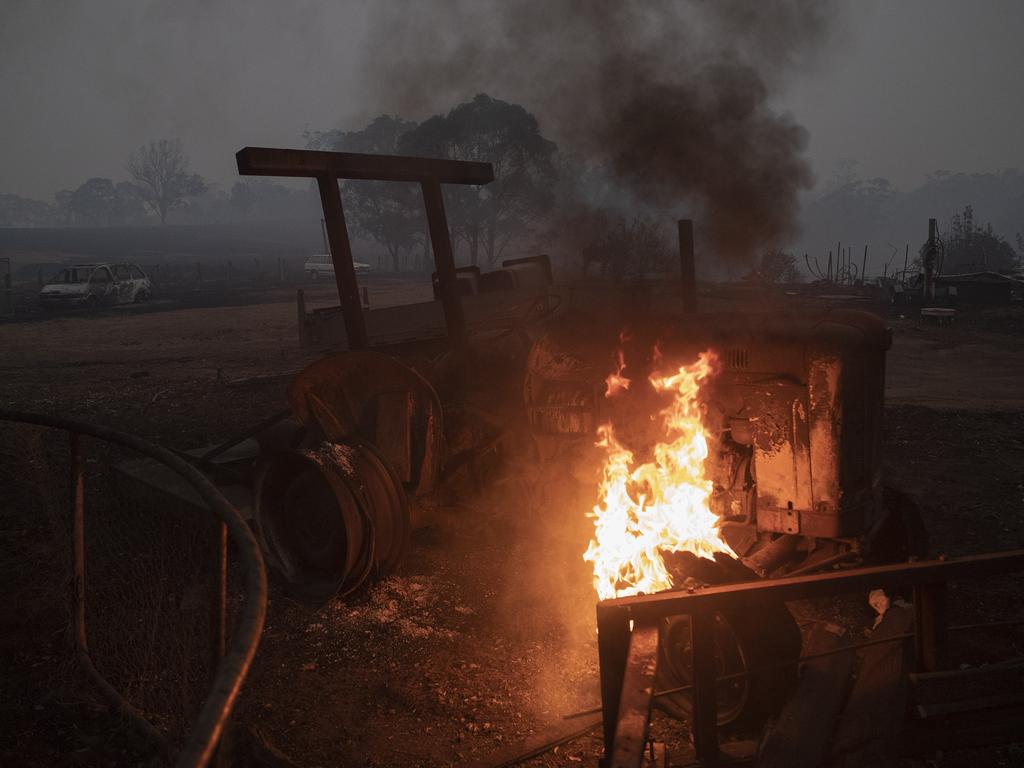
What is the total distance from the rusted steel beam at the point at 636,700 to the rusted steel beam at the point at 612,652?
33 mm

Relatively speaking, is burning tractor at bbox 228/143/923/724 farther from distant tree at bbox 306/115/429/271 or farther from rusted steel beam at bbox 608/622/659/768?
distant tree at bbox 306/115/429/271

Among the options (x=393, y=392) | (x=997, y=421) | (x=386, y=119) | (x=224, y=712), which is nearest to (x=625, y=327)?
(x=393, y=392)

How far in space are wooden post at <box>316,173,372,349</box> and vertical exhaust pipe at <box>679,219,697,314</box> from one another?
230 centimetres

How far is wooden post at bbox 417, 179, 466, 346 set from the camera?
19.0 feet

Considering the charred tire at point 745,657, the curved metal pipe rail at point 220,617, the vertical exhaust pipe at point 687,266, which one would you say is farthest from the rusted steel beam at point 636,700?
the vertical exhaust pipe at point 687,266

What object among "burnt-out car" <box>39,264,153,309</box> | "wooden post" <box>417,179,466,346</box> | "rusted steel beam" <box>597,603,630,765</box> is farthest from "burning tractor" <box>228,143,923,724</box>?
"burnt-out car" <box>39,264,153,309</box>

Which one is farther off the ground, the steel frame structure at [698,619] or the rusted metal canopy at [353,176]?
the rusted metal canopy at [353,176]

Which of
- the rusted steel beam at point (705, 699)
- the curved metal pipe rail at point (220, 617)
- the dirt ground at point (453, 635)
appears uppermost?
the curved metal pipe rail at point (220, 617)

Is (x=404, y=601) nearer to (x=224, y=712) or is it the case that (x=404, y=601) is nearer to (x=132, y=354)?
(x=224, y=712)

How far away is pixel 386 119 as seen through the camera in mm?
54625

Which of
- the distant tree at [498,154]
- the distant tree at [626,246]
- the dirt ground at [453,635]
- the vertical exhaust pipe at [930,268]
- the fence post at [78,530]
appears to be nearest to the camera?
the fence post at [78,530]

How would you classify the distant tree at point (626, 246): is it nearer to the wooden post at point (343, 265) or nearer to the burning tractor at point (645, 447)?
the wooden post at point (343, 265)

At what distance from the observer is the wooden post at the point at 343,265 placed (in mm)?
5375

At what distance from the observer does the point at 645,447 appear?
4844 mm
